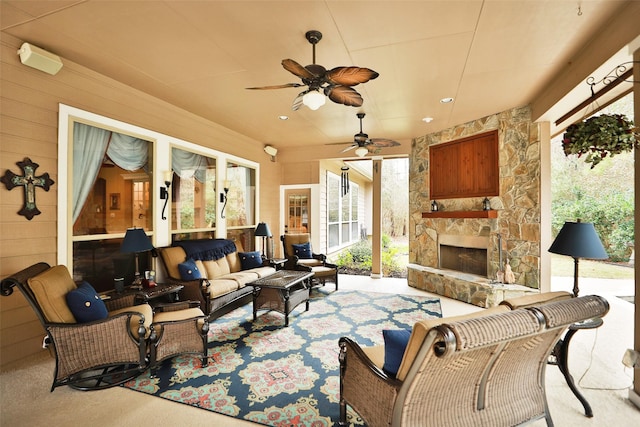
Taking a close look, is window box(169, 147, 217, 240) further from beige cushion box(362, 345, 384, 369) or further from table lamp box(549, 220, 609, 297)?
table lamp box(549, 220, 609, 297)

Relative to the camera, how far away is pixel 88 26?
2.60m

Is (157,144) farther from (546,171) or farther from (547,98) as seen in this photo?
(546,171)

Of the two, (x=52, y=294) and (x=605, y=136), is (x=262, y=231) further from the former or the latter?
(x=605, y=136)

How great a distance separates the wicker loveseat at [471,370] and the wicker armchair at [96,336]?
1690mm

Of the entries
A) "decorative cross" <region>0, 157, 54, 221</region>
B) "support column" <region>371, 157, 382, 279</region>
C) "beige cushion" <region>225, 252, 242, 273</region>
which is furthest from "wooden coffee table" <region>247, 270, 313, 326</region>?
"support column" <region>371, 157, 382, 279</region>

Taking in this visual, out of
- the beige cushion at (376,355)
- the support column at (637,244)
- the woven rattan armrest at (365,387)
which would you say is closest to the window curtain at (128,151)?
the woven rattan armrest at (365,387)

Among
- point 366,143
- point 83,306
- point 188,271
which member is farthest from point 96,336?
point 366,143

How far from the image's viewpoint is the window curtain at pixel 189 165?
15.3 ft

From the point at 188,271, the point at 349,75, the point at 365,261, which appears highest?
the point at 349,75

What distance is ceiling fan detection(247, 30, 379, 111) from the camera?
2361 mm

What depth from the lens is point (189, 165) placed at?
194 inches

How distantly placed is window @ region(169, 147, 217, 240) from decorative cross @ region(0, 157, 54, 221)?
1.69 m

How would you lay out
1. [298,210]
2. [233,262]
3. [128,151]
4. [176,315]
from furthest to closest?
[298,210], [233,262], [128,151], [176,315]

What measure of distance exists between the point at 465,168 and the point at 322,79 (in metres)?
3.91
